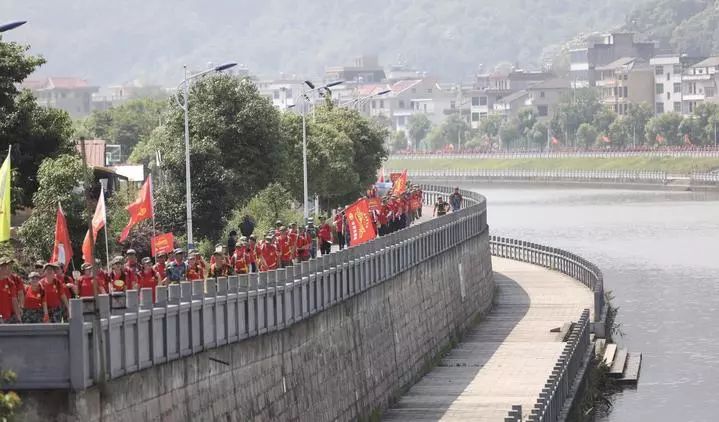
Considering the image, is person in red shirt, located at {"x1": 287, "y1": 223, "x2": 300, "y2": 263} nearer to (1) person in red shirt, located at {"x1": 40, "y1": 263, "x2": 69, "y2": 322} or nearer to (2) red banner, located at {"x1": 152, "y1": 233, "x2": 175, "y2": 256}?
(2) red banner, located at {"x1": 152, "y1": 233, "x2": 175, "y2": 256}

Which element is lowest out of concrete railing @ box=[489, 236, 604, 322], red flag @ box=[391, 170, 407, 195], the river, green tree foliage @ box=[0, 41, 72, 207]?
the river

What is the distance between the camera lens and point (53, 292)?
3344 cm

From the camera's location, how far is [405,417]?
55.3 meters

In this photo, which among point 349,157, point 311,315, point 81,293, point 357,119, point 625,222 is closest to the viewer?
point 81,293

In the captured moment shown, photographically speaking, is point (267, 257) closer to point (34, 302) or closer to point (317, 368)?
point (317, 368)

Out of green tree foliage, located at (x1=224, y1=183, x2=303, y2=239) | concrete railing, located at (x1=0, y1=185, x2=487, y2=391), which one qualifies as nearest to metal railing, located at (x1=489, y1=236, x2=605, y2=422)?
concrete railing, located at (x1=0, y1=185, x2=487, y2=391)

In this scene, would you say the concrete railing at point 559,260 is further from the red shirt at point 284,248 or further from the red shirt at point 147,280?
the red shirt at point 147,280

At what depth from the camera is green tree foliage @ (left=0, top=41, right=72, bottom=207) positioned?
6612cm

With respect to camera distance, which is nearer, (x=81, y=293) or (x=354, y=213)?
(x=81, y=293)

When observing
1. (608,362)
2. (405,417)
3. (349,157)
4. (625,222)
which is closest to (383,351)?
(405,417)

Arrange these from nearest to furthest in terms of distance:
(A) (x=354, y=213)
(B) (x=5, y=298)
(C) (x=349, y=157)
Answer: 1. (B) (x=5, y=298)
2. (A) (x=354, y=213)
3. (C) (x=349, y=157)

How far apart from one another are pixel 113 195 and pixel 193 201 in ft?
12.4

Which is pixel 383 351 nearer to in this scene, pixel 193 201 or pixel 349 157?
pixel 193 201

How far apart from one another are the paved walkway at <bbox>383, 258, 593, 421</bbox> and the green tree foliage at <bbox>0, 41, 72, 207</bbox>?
14.4 m
